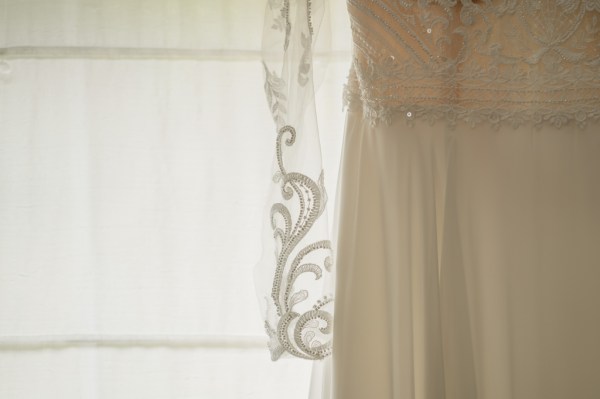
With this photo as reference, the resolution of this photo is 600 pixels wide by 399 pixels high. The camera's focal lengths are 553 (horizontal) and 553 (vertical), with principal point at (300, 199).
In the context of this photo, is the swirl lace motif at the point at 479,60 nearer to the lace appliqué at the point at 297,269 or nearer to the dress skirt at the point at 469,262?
the dress skirt at the point at 469,262

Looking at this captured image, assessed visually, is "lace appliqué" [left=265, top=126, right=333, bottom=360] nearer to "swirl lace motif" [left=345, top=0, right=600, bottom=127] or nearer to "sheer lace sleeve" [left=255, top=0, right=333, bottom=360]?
"sheer lace sleeve" [left=255, top=0, right=333, bottom=360]

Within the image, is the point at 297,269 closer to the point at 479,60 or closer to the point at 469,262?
the point at 469,262

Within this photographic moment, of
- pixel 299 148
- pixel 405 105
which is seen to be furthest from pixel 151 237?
pixel 405 105

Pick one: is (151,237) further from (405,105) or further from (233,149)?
(405,105)

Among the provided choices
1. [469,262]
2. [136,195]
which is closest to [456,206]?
[469,262]

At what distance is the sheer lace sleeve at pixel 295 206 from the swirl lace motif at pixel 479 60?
82 mm

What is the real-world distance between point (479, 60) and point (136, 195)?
2.12 ft

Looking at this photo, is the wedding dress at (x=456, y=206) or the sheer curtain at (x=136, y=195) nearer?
the wedding dress at (x=456, y=206)

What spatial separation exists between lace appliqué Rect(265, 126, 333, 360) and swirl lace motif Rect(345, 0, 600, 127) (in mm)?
138

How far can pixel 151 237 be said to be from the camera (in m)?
1.04

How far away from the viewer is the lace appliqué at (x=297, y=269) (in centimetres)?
75

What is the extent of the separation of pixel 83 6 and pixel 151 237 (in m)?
0.46

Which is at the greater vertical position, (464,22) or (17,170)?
(464,22)

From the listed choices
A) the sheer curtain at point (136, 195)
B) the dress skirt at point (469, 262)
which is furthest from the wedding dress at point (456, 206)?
the sheer curtain at point (136, 195)
